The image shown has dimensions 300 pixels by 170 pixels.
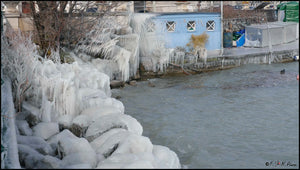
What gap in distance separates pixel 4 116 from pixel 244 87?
1396 cm

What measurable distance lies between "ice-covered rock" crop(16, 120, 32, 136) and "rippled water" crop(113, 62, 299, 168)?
365cm

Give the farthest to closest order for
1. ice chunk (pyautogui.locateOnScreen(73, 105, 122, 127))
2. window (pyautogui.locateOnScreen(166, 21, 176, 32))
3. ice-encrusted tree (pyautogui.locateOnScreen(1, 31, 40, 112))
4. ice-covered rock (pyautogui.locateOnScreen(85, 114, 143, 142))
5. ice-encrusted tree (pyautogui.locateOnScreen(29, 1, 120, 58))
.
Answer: window (pyautogui.locateOnScreen(166, 21, 176, 32))
ice-encrusted tree (pyautogui.locateOnScreen(29, 1, 120, 58))
ice-encrusted tree (pyautogui.locateOnScreen(1, 31, 40, 112))
ice chunk (pyautogui.locateOnScreen(73, 105, 122, 127))
ice-covered rock (pyautogui.locateOnScreen(85, 114, 143, 142))

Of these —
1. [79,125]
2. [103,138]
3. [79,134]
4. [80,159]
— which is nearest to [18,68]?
[79,125]

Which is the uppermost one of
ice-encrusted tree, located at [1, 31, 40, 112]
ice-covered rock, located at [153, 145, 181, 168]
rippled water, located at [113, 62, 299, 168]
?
ice-encrusted tree, located at [1, 31, 40, 112]

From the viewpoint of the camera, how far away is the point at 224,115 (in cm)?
1453

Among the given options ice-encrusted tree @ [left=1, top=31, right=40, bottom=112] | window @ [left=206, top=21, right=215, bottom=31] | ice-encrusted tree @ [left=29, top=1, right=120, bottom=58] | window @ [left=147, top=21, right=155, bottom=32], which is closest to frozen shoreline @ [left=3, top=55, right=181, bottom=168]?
ice-encrusted tree @ [left=1, top=31, right=40, bottom=112]

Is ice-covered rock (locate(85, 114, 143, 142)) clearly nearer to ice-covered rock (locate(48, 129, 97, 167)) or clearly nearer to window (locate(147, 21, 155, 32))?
ice-covered rock (locate(48, 129, 97, 167))

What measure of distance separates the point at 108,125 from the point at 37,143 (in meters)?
→ 1.82

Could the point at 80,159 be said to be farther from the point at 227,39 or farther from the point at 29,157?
the point at 227,39

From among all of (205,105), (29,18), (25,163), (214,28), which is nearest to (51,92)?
(25,163)

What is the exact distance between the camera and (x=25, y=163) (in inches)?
289

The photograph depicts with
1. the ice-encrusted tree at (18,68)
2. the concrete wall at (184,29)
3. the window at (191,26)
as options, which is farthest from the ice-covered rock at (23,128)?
the window at (191,26)

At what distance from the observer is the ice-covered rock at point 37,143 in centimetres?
816

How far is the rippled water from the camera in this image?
10.7 meters
